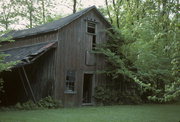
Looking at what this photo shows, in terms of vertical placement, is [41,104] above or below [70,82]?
below

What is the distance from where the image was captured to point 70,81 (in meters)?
16.5

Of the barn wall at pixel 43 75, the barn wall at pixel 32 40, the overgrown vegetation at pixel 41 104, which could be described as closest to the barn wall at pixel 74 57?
the barn wall at pixel 43 75

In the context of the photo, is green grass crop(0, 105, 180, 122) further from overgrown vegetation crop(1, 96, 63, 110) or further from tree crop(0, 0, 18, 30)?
tree crop(0, 0, 18, 30)

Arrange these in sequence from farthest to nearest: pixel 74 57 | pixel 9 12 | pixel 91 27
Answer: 1. pixel 9 12
2. pixel 91 27
3. pixel 74 57

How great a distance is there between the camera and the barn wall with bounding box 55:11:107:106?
16.0 meters

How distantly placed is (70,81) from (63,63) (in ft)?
4.65

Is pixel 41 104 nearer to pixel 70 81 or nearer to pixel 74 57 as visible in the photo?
pixel 70 81

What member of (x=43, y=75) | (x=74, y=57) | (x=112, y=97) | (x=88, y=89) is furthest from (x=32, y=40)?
(x=112, y=97)

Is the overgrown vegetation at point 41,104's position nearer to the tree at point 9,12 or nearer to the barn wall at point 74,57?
the barn wall at point 74,57

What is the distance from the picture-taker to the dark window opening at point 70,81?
16344 mm

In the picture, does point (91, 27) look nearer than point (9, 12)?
Yes

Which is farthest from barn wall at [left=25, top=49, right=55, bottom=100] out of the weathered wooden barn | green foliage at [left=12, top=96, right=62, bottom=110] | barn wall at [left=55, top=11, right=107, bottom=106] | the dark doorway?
the dark doorway

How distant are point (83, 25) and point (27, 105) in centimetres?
724

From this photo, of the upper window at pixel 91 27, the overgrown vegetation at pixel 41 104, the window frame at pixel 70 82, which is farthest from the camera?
the upper window at pixel 91 27
